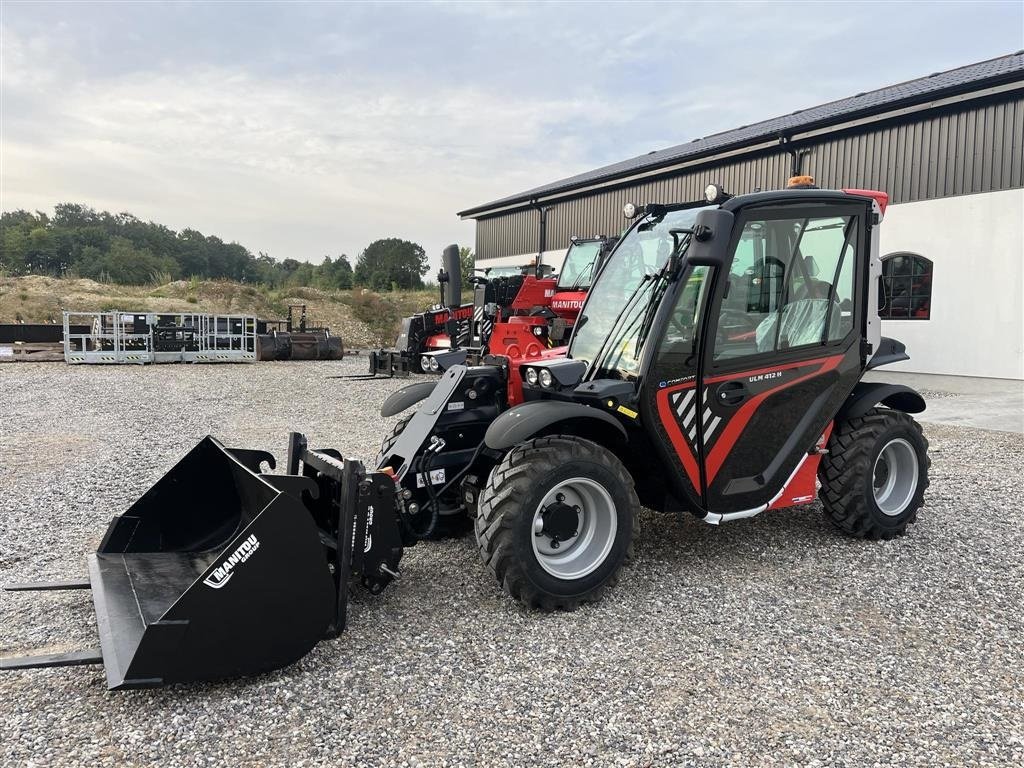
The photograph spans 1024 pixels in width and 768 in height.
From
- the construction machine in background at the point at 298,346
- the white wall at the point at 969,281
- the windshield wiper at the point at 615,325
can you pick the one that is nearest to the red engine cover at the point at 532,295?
the white wall at the point at 969,281

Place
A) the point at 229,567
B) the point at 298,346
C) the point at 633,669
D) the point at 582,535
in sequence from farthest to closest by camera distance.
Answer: the point at 298,346 < the point at 582,535 < the point at 633,669 < the point at 229,567

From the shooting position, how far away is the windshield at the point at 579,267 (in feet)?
43.9

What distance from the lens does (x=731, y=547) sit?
4.75 m

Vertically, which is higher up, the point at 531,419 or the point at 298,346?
the point at 298,346

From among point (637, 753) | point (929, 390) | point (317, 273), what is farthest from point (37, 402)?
point (317, 273)

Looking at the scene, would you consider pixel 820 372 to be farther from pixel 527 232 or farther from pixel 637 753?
pixel 527 232

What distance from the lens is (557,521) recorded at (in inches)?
145

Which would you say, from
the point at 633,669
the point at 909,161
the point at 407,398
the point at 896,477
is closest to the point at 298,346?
the point at 909,161

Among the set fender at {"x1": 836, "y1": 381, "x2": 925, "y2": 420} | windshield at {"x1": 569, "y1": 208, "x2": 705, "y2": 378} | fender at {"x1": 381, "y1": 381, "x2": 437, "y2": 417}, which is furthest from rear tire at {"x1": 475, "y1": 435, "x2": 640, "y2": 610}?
fender at {"x1": 836, "y1": 381, "x2": 925, "y2": 420}

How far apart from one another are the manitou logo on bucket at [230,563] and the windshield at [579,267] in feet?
35.9

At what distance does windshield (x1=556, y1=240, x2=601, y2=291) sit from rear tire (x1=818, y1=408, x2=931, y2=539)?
28.4 feet

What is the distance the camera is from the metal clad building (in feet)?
45.7

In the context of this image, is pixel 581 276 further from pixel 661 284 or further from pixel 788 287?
pixel 661 284

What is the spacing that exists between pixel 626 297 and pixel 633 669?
2049 mm
